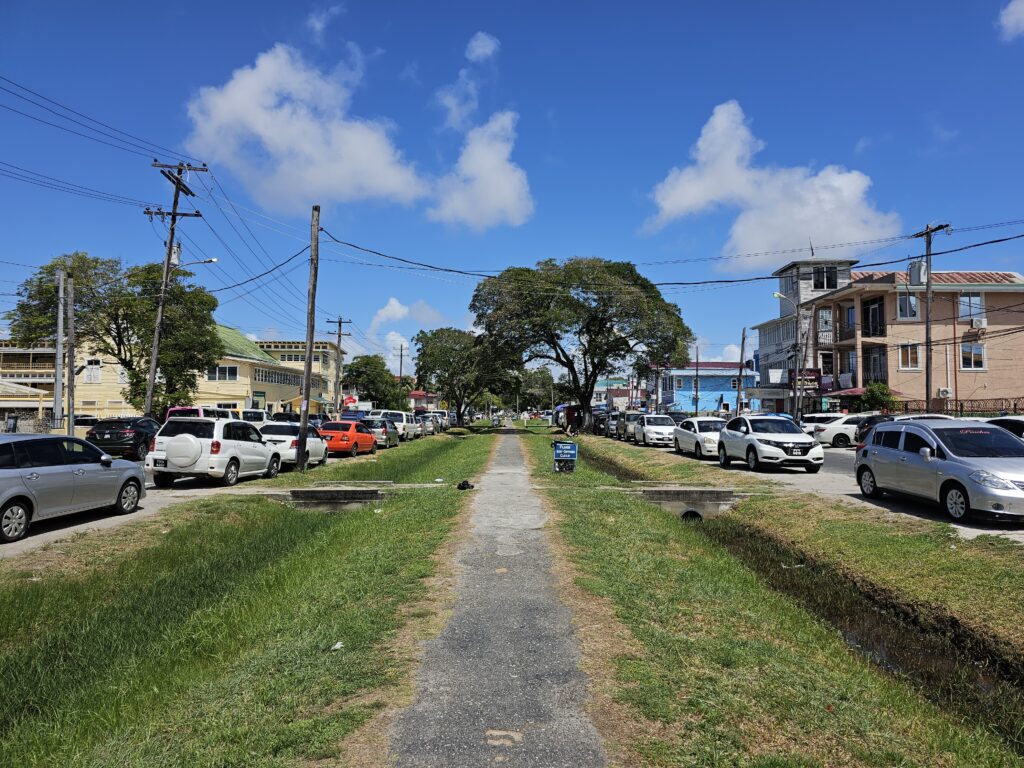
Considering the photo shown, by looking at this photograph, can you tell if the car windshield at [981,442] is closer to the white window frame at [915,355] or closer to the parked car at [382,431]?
the parked car at [382,431]

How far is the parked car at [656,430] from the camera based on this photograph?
34.1 metres

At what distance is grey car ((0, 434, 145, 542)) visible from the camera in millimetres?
10062

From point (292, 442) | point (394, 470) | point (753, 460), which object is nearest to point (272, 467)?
point (292, 442)

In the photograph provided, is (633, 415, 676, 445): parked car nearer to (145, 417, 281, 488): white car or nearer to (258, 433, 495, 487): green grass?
(258, 433, 495, 487): green grass

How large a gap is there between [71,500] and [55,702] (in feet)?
24.0

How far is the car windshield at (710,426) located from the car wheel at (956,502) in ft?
49.0

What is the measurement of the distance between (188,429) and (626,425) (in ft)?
93.4

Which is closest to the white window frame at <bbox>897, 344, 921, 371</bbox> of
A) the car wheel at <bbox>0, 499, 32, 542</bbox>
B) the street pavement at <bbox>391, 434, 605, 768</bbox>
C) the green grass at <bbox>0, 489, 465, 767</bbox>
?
the green grass at <bbox>0, 489, 465, 767</bbox>

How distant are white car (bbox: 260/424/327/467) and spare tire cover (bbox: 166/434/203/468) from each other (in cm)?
504

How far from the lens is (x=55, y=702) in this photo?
5.09 m

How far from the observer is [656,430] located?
113ft

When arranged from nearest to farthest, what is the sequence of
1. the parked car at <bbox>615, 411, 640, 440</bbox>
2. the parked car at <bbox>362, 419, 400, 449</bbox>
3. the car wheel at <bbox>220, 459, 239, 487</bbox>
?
the car wheel at <bbox>220, 459, 239, 487</bbox>
the parked car at <bbox>362, 419, 400, 449</bbox>
the parked car at <bbox>615, 411, 640, 440</bbox>

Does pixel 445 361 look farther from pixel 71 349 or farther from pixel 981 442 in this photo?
pixel 981 442

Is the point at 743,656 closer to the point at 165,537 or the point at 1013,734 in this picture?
the point at 1013,734
